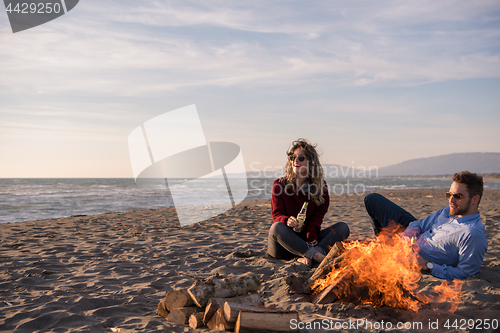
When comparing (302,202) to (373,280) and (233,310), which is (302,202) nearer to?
(373,280)

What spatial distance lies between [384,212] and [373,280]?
164 cm

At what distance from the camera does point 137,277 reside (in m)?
4.36

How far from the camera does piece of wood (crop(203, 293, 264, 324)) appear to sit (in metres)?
2.81

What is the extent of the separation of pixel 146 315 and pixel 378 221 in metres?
3.33

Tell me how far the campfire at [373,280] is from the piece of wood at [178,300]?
4.20 feet

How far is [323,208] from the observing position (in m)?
4.75

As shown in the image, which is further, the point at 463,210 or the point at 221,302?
the point at 463,210

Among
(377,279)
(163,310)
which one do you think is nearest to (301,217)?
(377,279)

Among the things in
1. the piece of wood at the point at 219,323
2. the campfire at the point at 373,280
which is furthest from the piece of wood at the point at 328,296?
the piece of wood at the point at 219,323

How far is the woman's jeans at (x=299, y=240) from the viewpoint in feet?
14.5

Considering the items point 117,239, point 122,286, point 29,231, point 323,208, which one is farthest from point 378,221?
point 29,231

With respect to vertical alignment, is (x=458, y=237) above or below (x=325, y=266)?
above

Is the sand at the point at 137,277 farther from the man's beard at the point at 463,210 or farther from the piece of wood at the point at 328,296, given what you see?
the man's beard at the point at 463,210

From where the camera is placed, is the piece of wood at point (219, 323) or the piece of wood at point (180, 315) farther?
the piece of wood at point (180, 315)
